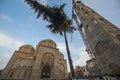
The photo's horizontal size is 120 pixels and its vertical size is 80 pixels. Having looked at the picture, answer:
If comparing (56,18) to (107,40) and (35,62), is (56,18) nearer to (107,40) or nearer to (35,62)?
(107,40)

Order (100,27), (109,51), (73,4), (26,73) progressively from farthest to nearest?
(73,4), (26,73), (100,27), (109,51)

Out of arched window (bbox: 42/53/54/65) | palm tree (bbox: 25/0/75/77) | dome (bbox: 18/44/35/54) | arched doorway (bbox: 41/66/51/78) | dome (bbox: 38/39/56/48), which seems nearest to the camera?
palm tree (bbox: 25/0/75/77)

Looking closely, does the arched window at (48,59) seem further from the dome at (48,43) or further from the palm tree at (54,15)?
the palm tree at (54,15)

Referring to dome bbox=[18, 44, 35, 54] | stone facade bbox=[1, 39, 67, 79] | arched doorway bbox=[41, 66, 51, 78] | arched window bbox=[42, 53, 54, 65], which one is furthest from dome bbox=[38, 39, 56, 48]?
dome bbox=[18, 44, 35, 54]

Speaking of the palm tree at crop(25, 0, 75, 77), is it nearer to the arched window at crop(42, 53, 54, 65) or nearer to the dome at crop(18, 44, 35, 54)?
the arched window at crop(42, 53, 54, 65)

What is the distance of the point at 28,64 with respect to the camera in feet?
81.8

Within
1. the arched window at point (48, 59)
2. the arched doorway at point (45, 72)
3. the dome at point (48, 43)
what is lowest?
the arched doorway at point (45, 72)

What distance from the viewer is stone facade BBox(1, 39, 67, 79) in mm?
23750

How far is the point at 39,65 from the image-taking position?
24.6 metres

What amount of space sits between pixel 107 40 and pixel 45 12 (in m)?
11.4

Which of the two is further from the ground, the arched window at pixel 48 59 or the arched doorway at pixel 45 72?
the arched window at pixel 48 59

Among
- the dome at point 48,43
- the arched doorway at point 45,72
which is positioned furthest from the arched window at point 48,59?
the dome at point 48,43

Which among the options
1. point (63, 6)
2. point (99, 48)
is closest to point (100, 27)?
point (99, 48)

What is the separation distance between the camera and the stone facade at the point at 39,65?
23.8 meters
